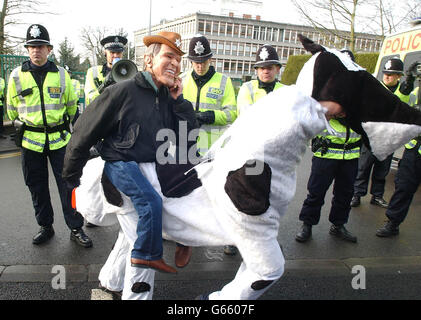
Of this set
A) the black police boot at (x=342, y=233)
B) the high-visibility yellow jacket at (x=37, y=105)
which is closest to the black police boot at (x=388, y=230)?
the black police boot at (x=342, y=233)

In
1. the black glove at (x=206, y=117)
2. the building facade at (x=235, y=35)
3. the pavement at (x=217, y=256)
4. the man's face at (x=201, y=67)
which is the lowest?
the pavement at (x=217, y=256)

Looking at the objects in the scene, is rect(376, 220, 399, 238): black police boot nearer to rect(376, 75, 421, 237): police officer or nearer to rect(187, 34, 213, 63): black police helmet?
rect(376, 75, 421, 237): police officer

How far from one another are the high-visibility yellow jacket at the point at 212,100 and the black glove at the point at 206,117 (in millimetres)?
197

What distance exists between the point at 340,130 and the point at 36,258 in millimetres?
3352

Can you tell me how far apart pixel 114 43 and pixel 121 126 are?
320cm

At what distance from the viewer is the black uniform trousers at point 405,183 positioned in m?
4.05

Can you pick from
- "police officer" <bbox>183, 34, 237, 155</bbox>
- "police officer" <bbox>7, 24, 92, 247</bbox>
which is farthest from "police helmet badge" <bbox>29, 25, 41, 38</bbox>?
"police officer" <bbox>183, 34, 237, 155</bbox>

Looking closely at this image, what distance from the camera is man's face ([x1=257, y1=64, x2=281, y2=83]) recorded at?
3.93 m

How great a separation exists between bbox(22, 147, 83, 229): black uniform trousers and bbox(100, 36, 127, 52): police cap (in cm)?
182

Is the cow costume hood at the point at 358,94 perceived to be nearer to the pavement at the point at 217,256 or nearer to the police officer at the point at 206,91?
the pavement at the point at 217,256

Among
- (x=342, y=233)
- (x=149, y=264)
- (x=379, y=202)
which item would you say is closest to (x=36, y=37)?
(x=149, y=264)

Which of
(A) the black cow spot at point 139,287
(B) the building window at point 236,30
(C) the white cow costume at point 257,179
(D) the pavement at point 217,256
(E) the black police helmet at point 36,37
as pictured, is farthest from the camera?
(B) the building window at point 236,30

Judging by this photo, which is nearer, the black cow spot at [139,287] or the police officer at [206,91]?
the black cow spot at [139,287]
